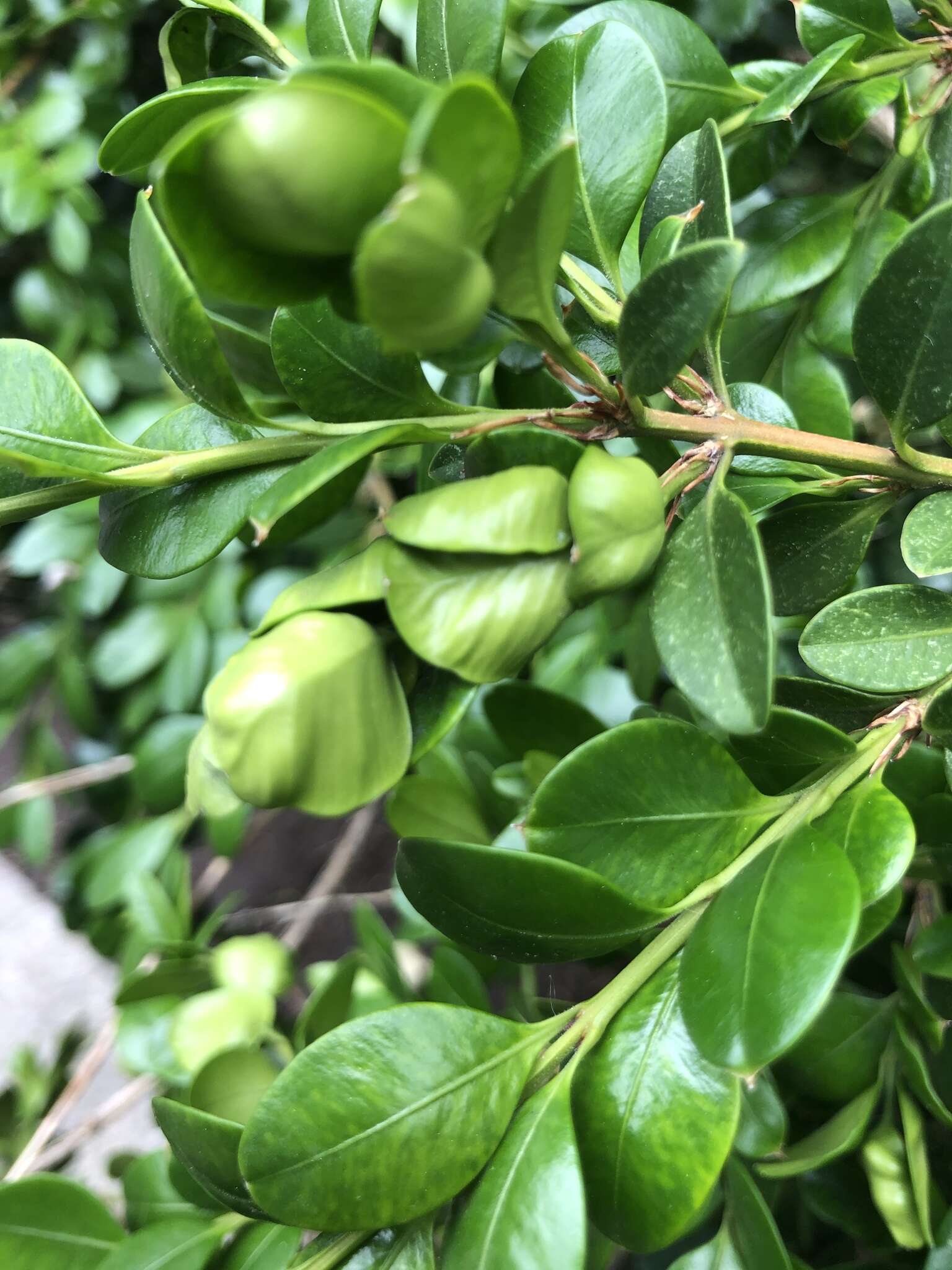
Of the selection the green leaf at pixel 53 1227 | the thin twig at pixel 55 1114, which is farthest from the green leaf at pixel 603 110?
the thin twig at pixel 55 1114

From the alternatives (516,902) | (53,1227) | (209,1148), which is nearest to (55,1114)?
(53,1227)

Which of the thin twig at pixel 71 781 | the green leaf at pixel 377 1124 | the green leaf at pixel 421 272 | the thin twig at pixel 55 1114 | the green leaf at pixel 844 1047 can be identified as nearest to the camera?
the green leaf at pixel 421 272

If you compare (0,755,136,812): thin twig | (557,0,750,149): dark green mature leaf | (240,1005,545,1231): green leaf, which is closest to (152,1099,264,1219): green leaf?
(240,1005,545,1231): green leaf

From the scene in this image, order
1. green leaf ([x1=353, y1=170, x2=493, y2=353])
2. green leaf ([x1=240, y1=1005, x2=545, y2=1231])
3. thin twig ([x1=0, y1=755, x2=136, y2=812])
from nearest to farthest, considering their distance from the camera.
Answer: green leaf ([x1=353, y1=170, x2=493, y2=353]) → green leaf ([x1=240, y1=1005, x2=545, y2=1231]) → thin twig ([x1=0, y1=755, x2=136, y2=812])

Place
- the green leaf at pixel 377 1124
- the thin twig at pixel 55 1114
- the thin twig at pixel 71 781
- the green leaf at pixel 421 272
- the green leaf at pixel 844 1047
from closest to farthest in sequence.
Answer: the green leaf at pixel 421 272 → the green leaf at pixel 377 1124 → the green leaf at pixel 844 1047 → the thin twig at pixel 55 1114 → the thin twig at pixel 71 781

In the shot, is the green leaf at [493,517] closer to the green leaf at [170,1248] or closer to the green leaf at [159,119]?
the green leaf at [159,119]

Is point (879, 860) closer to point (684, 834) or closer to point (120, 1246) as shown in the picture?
point (684, 834)

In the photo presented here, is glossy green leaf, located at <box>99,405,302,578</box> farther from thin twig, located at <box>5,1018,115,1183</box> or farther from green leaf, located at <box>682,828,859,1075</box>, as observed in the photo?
thin twig, located at <box>5,1018,115,1183</box>
